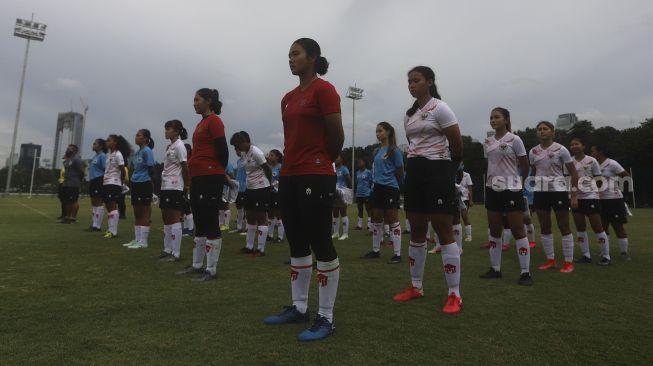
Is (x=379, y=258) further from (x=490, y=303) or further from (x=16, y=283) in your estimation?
(x=16, y=283)

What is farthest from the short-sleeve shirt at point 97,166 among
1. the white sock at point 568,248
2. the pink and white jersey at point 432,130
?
the white sock at point 568,248

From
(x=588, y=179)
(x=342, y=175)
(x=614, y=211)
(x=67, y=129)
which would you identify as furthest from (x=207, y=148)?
(x=67, y=129)

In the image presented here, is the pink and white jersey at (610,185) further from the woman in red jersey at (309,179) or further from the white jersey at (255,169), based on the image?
the woman in red jersey at (309,179)

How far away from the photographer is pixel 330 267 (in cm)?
327

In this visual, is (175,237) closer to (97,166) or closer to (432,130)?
(432,130)

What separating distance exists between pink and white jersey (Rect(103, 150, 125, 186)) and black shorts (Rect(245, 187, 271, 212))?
398cm

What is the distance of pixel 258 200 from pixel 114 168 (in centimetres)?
437

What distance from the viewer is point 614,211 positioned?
296 inches

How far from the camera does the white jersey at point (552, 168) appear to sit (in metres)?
5.91

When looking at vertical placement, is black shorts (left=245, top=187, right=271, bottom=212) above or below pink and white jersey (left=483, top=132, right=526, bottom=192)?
below

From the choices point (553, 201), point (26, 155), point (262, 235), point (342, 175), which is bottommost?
point (262, 235)

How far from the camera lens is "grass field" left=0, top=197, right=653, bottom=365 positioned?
2602 mm

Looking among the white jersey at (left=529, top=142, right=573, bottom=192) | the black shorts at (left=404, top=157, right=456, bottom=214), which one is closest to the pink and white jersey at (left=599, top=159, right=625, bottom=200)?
the white jersey at (left=529, top=142, right=573, bottom=192)

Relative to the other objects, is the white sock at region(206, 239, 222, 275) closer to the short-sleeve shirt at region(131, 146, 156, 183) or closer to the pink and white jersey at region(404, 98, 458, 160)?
the pink and white jersey at region(404, 98, 458, 160)
